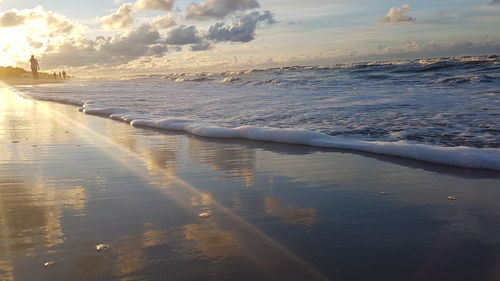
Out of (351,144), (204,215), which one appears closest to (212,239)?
(204,215)

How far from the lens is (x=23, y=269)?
2137 mm

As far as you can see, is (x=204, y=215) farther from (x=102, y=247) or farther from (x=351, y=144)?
(x=351, y=144)

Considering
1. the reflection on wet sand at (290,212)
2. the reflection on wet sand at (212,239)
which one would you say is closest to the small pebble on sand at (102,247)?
the reflection on wet sand at (212,239)

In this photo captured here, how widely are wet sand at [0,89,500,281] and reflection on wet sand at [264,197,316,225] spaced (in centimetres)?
1

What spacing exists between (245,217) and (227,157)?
88.1 inches

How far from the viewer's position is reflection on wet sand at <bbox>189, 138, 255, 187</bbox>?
429 centimetres

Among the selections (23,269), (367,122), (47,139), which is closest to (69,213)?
(23,269)

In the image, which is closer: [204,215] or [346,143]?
[204,215]

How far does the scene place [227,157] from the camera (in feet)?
16.8

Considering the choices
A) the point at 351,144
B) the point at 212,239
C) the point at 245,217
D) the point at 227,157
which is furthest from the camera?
the point at 351,144

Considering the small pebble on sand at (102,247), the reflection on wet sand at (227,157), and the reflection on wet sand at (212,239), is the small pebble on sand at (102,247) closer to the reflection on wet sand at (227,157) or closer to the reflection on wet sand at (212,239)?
the reflection on wet sand at (212,239)

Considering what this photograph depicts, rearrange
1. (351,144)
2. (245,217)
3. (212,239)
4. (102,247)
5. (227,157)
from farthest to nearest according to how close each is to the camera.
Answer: (351,144)
(227,157)
(245,217)
(212,239)
(102,247)

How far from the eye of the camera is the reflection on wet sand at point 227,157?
14.1 ft

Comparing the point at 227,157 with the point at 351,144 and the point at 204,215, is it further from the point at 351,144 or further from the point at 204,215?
the point at 204,215
